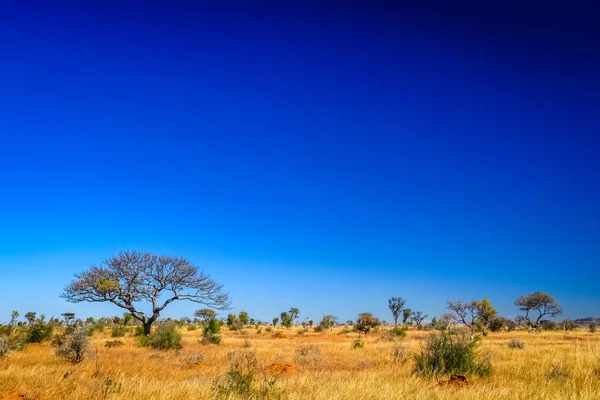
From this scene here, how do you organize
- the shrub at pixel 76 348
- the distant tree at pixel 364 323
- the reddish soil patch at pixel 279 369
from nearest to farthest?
the reddish soil patch at pixel 279 369
the shrub at pixel 76 348
the distant tree at pixel 364 323

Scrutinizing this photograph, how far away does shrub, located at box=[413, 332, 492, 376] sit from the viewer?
1032cm

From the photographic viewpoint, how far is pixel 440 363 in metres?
10.4

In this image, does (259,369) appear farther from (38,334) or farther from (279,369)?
(38,334)

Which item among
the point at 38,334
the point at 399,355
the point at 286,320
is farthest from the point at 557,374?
the point at 286,320

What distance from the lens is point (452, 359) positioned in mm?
10570

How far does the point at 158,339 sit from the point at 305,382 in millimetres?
14939

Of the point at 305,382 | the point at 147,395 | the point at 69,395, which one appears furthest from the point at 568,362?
the point at 69,395

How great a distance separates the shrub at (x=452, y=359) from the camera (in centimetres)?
1032

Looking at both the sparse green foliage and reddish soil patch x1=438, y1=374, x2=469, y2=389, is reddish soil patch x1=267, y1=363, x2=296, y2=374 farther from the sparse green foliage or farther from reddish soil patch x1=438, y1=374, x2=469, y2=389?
the sparse green foliage

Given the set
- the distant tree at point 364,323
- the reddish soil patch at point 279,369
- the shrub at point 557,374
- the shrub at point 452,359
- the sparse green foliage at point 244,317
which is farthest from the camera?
the sparse green foliage at point 244,317

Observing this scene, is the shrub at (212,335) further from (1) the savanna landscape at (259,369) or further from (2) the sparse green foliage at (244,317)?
(2) the sparse green foliage at (244,317)

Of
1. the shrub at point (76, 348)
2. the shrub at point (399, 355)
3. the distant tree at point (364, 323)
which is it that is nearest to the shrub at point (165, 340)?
the shrub at point (76, 348)

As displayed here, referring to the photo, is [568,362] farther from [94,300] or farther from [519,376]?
[94,300]

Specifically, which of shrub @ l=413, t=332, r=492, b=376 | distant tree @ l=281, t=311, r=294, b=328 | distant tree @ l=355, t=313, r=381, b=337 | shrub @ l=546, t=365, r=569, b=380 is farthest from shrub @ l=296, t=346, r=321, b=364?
distant tree @ l=281, t=311, r=294, b=328
